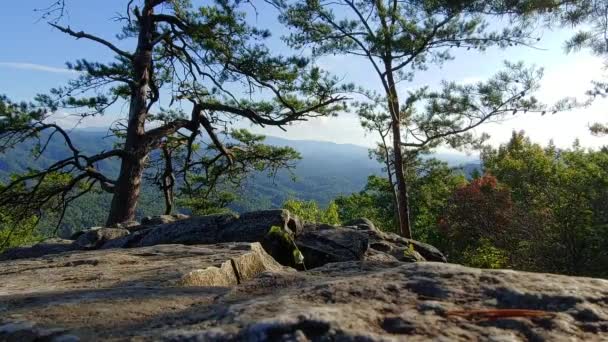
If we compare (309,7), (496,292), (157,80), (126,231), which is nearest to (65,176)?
(157,80)

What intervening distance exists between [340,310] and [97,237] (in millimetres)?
8021

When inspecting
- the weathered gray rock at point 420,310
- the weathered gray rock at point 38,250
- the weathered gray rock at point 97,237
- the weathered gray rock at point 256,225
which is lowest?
the weathered gray rock at point 38,250

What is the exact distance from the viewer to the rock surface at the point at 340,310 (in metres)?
1.51

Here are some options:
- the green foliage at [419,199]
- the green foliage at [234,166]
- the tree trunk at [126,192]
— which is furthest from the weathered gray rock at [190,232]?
the green foliage at [419,199]

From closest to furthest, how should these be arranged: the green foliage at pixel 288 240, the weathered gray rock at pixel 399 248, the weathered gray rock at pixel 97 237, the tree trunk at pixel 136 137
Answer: the green foliage at pixel 288 240, the weathered gray rock at pixel 399 248, the weathered gray rock at pixel 97 237, the tree trunk at pixel 136 137

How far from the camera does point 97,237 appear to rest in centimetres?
860

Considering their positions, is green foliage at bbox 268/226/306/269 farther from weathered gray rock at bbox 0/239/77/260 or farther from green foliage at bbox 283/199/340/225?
green foliage at bbox 283/199/340/225

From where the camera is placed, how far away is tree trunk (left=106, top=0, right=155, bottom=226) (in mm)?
13195

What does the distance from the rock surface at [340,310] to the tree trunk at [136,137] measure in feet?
37.6

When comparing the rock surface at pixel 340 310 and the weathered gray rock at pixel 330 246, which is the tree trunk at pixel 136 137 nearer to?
the weathered gray rock at pixel 330 246

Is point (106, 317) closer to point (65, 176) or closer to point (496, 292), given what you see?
point (496, 292)

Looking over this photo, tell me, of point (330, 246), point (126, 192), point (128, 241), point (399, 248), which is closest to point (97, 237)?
point (128, 241)

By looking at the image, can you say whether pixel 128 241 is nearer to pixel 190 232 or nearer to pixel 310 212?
pixel 190 232

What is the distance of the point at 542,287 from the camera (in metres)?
1.88
